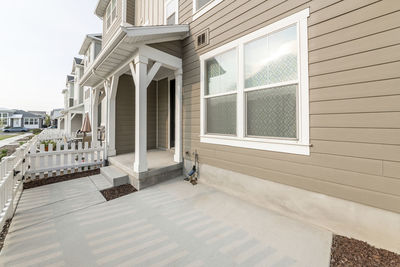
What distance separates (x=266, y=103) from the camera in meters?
2.73

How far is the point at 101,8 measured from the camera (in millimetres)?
8562

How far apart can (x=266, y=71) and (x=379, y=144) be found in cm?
172

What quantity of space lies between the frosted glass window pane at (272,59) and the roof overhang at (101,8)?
29.8 feet

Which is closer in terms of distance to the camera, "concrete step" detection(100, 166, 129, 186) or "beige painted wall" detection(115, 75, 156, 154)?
"concrete step" detection(100, 166, 129, 186)

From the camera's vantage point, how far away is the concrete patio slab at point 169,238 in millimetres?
1632

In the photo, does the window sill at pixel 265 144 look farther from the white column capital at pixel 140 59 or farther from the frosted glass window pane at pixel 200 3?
the frosted glass window pane at pixel 200 3

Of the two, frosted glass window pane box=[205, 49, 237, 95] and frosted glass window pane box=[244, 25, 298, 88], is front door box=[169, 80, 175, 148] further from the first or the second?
frosted glass window pane box=[244, 25, 298, 88]

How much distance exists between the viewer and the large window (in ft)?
25.0

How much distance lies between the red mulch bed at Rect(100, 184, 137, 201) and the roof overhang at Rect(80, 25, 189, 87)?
287cm

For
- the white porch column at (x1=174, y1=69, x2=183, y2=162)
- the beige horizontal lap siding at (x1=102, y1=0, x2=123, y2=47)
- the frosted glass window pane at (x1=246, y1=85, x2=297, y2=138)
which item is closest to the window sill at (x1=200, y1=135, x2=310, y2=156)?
the frosted glass window pane at (x1=246, y1=85, x2=297, y2=138)

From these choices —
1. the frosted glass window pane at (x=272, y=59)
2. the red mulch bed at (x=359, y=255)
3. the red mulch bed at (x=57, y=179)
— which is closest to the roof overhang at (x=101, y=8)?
the red mulch bed at (x=57, y=179)

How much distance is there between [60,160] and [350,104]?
6.19 metres

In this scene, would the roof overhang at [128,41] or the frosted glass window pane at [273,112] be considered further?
the roof overhang at [128,41]

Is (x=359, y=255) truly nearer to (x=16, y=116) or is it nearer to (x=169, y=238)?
(x=169, y=238)
